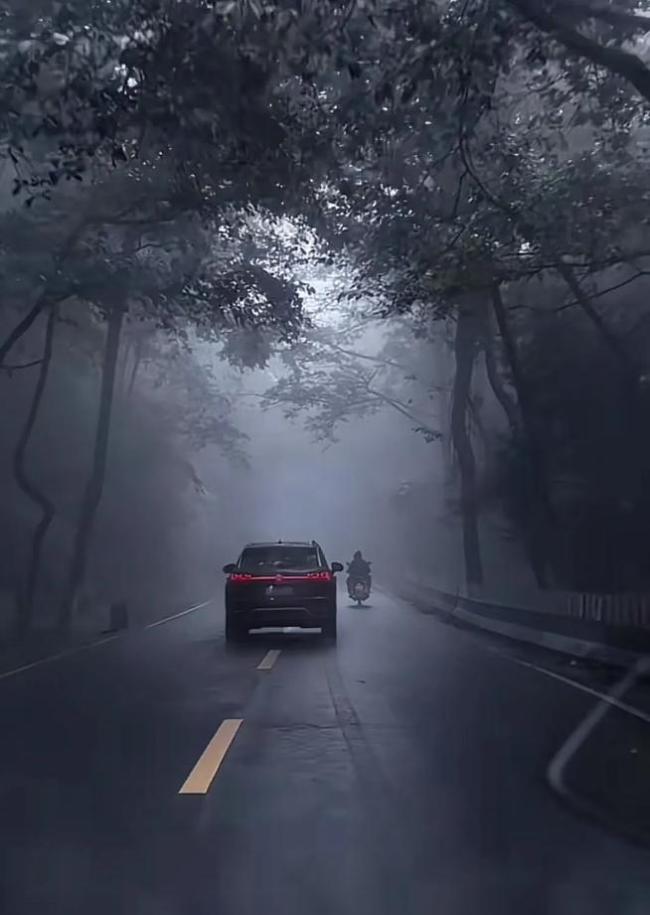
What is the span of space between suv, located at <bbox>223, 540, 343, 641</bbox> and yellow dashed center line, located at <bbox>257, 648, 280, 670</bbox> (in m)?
1.38

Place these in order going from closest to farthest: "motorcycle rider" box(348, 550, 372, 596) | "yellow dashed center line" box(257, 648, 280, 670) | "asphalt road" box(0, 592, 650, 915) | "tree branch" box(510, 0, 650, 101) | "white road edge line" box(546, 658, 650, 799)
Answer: "asphalt road" box(0, 592, 650, 915) → "white road edge line" box(546, 658, 650, 799) → "tree branch" box(510, 0, 650, 101) → "yellow dashed center line" box(257, 648, 280, 670) → "motorcycle rider" box(348, 550, 372, 596)

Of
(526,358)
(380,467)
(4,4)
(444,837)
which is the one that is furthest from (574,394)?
(380,467)

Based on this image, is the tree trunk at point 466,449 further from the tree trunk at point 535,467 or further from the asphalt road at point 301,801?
the asphalt road at point 301,801

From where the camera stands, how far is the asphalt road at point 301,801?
6.59 meters

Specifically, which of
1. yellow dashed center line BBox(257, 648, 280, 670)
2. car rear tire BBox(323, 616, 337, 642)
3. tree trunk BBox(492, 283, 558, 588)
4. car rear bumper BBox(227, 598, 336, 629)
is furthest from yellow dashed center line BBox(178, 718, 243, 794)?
tree trunk BBox(492, 283, 558, 588)

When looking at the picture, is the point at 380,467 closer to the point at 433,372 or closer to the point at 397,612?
the point at 433,372

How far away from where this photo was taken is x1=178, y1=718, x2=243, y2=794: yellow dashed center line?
9289mm

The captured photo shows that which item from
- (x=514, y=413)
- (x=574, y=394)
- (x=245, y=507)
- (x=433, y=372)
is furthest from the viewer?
(x=245, y=507)

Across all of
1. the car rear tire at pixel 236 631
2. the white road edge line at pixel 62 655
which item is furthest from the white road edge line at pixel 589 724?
the car rear tire at pixel 236 631

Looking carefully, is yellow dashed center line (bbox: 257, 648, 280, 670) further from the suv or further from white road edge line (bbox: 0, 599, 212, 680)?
white road edge line (bbox: 0, 599, 212, 680)

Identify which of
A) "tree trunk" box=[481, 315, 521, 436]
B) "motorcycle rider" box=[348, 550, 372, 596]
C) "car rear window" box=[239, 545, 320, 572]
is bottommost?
"car rear window" box=[239, 545, 320, 572]

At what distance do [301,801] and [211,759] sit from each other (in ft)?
5.93

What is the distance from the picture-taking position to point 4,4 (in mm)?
14617

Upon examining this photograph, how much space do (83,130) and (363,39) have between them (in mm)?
2878
